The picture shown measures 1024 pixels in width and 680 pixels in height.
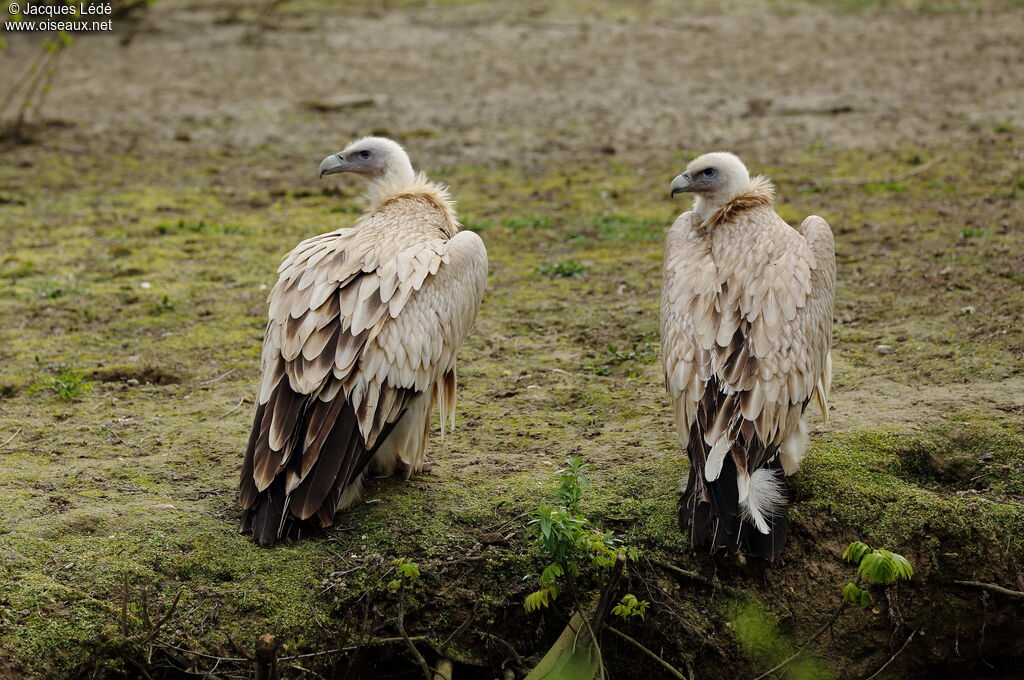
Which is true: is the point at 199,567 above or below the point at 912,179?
below

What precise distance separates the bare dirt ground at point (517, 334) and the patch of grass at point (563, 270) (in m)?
0.11

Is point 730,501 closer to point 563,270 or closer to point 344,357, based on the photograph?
point 344,357

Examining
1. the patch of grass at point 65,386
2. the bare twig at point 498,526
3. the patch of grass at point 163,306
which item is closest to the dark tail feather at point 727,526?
the bare twig at point 498,526

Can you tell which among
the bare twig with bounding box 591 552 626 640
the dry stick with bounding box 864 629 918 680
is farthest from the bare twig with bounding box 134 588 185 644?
the dry stick with bounding box 864 629 918 680

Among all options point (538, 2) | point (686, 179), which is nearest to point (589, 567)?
point (686, 179)

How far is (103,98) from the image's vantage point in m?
14.4

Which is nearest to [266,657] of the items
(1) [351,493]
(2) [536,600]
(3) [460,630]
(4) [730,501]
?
(3) [460,630]

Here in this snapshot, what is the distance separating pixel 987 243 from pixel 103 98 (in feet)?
37.0

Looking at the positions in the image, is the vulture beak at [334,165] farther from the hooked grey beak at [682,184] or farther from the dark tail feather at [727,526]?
the dark tail feather at [727,526]

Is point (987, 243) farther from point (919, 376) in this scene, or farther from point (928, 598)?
point (928, 598)

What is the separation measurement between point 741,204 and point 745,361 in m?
1.26

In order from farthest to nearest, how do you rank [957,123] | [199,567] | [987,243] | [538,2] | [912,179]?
[538,2], [957,123], [912,179], [987,243], [199,567]

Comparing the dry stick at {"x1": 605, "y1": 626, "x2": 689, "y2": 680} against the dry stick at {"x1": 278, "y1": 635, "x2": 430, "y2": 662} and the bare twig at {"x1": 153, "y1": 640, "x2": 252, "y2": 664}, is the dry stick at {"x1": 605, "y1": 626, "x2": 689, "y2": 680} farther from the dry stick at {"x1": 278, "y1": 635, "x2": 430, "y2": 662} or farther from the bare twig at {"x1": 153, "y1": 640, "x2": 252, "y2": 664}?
the bare twig at {"x1": 153, "y1": 640, "x2": 252, "y2": 664}

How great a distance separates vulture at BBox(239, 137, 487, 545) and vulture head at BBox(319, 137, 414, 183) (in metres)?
0.89
